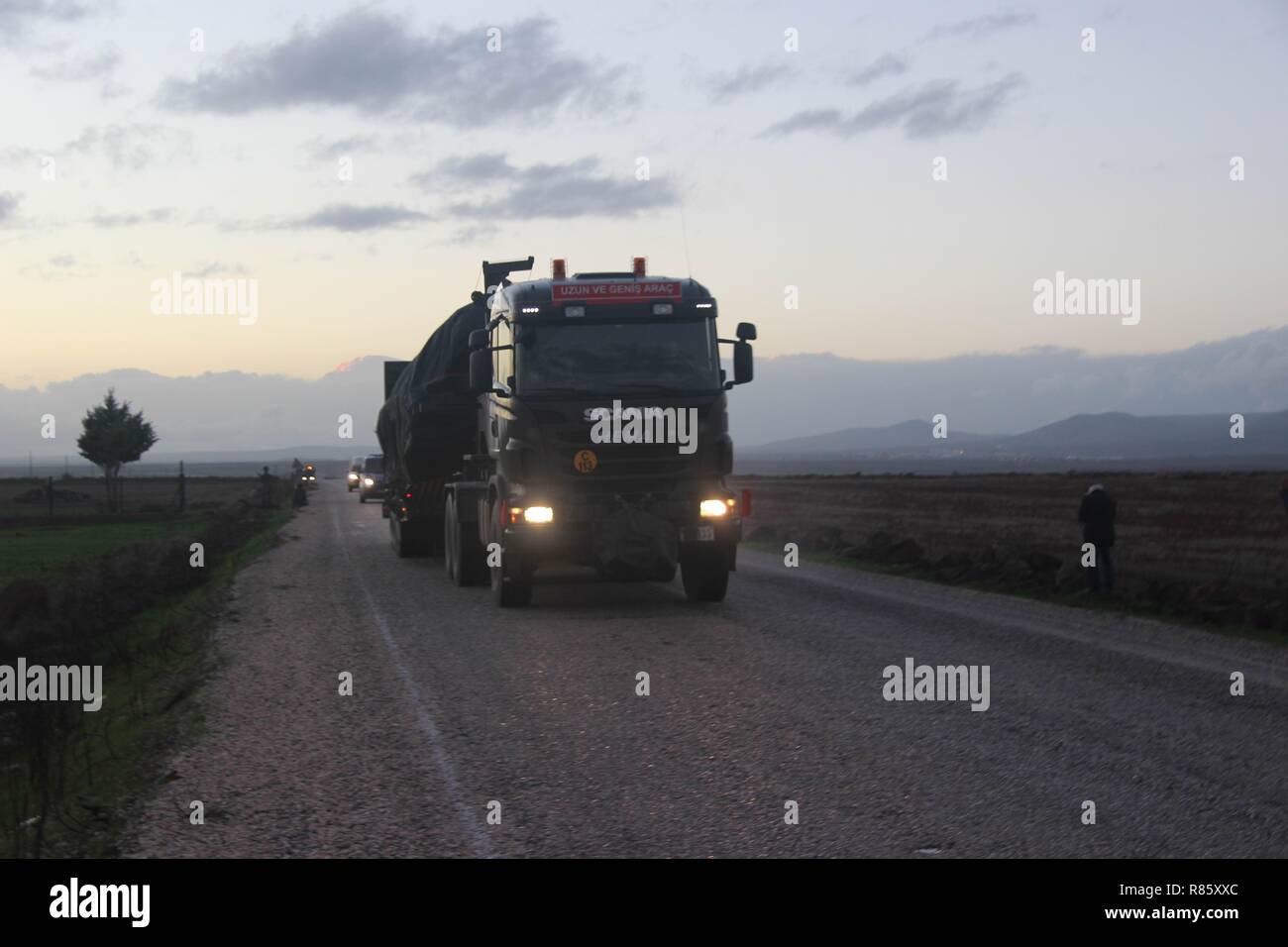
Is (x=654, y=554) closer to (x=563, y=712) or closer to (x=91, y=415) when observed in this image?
(x=563, y=712)

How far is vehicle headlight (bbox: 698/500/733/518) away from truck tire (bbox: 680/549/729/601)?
487mm

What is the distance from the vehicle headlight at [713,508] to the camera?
607 inches

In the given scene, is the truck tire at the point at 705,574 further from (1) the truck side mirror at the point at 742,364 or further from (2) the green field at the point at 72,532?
(2) the green field at the point at 72,532

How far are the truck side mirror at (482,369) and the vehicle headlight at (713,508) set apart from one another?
2.96 meters

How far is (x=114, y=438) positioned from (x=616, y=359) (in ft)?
209

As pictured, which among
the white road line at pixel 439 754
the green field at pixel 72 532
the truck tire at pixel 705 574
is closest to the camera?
the white road line at pixel 439 754

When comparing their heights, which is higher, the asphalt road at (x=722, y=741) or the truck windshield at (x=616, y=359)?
the truck windshield at (x=616, y=359)

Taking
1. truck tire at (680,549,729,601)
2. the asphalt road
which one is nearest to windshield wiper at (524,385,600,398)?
truck tire at (680,549,729,601)

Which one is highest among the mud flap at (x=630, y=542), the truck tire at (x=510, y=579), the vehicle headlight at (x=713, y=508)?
the vehicle headlight at (x=713, y=508)

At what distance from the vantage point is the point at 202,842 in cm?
647

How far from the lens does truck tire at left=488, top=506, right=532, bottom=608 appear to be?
15.6 m

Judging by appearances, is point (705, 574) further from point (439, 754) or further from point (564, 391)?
point (439, 754)

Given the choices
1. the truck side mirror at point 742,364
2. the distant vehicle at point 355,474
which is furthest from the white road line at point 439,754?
the distant vehicle at point 355,474

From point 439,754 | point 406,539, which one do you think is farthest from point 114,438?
point 439,754
